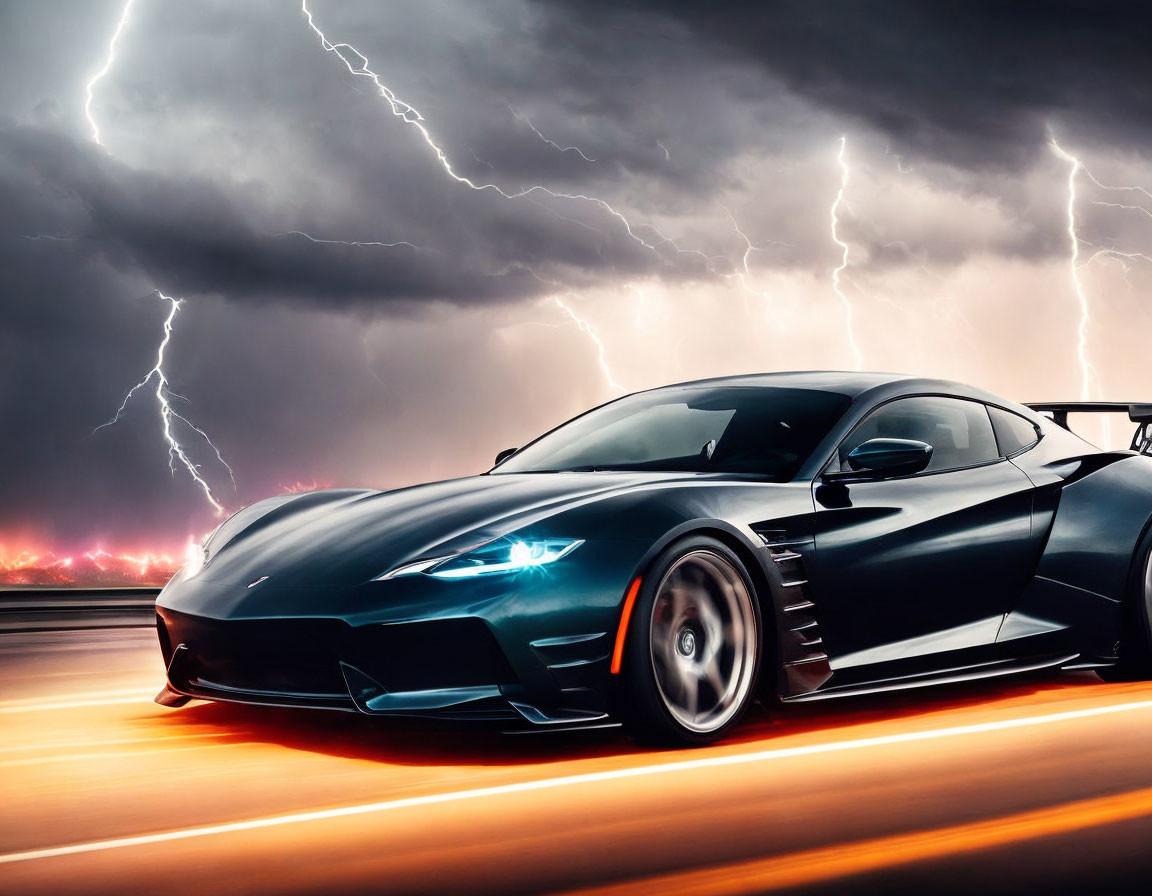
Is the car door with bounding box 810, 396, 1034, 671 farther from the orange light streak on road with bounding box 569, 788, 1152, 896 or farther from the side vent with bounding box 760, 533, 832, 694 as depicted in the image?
the orange light streak on road with bounding box 569, 788, 1152, 896

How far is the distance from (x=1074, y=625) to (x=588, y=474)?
2125 millimetres

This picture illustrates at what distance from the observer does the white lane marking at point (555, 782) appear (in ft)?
12.5

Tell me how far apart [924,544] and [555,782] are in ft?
6.19

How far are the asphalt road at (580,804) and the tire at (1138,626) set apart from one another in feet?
1.69

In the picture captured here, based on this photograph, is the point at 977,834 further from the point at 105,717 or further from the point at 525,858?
the point at 105,717

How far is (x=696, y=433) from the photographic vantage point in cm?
623

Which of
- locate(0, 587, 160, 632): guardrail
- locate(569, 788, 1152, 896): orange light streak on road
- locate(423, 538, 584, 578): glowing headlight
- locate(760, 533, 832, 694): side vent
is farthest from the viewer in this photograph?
locate(0, 587, 160, 632): guardrail

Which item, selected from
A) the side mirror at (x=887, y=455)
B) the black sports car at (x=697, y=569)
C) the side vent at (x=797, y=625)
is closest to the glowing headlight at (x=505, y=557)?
the black sports car at (x=697, y=569)

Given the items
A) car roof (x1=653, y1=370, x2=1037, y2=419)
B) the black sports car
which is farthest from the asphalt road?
car roof (x1=653, y1=370, x2=1037, y2=419)

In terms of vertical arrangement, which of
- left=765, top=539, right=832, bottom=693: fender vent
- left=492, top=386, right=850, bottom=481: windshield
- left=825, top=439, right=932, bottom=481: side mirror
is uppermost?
left=492, top=386, right=850, bottom=481: windshield

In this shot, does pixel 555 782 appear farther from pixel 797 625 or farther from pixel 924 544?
pixel 924 544

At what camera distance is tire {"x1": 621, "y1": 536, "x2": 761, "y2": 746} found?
4.82 m

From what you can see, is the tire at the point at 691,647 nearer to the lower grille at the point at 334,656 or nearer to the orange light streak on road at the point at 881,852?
the lower grille at the point at 334,656

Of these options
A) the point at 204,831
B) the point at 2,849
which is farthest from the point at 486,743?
the point at 2,849
